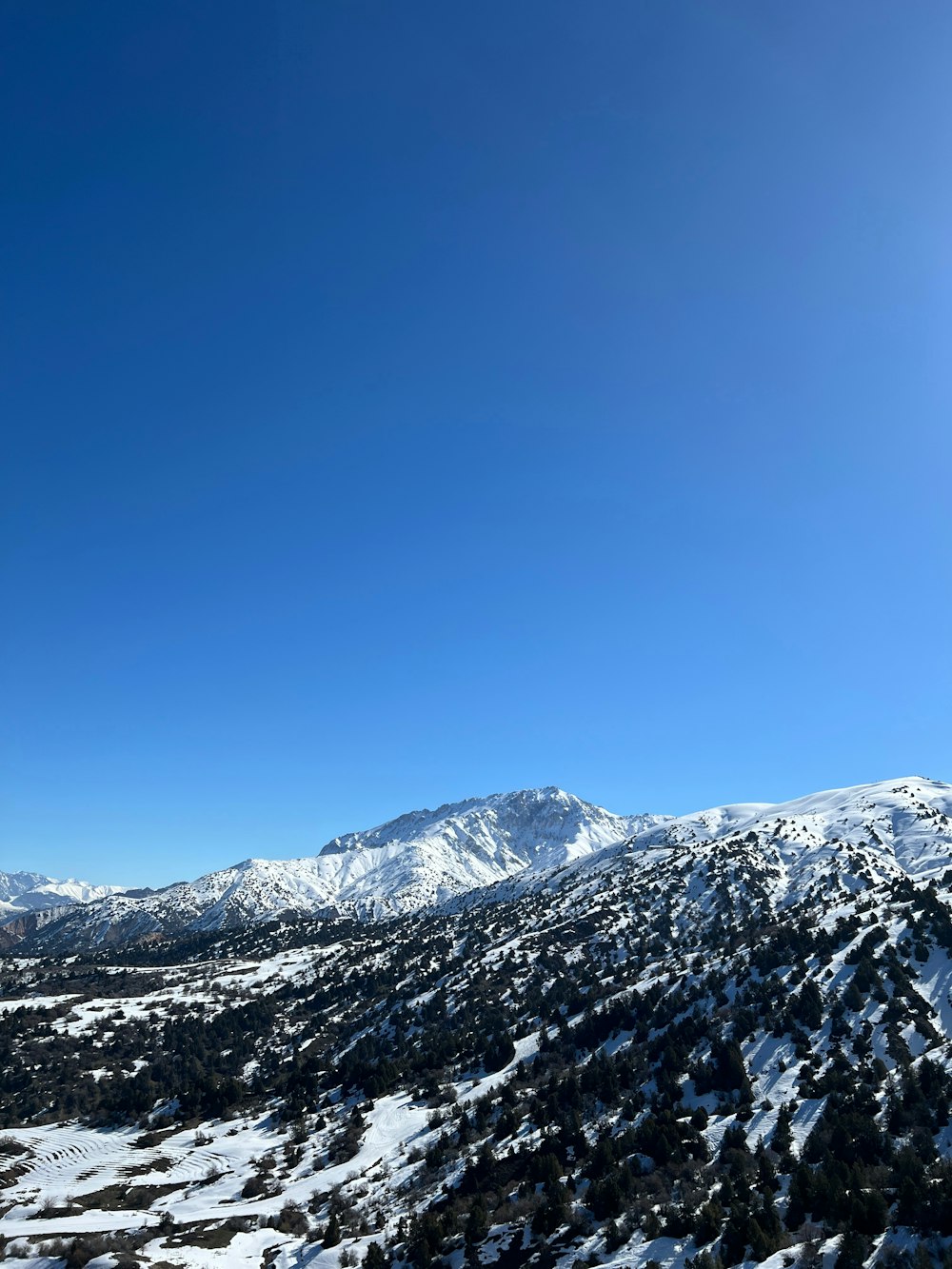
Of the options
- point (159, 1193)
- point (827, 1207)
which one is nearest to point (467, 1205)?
point (827, 1207)

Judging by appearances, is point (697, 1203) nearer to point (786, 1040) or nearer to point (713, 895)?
point (786, 1040)

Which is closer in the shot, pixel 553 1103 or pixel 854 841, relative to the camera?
pixel 553 1103

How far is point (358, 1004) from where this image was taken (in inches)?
5098

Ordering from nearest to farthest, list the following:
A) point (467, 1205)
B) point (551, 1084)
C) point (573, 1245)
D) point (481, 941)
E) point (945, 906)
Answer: point (573, 1245) < point (467, 1205) < point (551, 1084) < point (945, 906) < point (481, 941)

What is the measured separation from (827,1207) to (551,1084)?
36.7 m

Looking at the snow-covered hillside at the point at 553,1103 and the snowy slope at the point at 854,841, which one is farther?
the snowy slope at the point at 854,841

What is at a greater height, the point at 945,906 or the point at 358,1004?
the point at 945,906

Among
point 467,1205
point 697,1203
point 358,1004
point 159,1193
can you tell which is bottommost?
point 358,1004

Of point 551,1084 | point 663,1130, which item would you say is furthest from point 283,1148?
point 663,1130

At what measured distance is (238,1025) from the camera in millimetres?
125875

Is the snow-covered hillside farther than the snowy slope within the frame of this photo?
No

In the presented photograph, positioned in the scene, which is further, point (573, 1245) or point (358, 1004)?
point (358, 1004)

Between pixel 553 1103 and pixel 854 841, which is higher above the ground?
pixel 854 841

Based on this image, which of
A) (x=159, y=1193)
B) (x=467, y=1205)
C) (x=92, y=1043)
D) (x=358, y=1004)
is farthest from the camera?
(x=358, y=1004)
